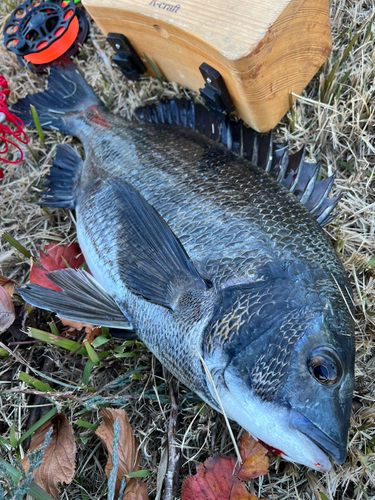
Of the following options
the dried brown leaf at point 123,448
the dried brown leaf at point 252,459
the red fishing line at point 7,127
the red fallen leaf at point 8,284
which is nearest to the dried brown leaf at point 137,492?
the dried brown leaf at point 123,448

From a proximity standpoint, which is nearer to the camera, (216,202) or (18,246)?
(216,202)

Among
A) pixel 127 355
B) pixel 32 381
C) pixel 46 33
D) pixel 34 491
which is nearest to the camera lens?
pixel 34 491

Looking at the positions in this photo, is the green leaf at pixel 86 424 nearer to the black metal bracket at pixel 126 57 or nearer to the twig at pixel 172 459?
the twig at pixel 172 459

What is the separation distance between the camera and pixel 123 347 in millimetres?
2045

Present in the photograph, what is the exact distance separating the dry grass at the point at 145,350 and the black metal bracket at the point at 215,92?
1.44ft

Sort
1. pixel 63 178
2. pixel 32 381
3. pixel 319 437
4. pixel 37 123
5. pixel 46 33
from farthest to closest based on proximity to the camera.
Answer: pixel 46 33 < pixel 37 123 < pixel 63 178 < pixel 32 381 < pixel 319 437

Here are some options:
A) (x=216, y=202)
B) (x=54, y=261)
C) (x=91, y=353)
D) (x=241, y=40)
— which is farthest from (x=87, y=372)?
(x=241, y=40)

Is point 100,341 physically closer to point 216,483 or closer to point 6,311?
point 6,311

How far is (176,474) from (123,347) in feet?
2.08

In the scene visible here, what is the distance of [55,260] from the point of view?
229cm

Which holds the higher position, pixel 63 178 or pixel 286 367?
pixel 63 178

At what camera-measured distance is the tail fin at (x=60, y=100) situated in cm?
268

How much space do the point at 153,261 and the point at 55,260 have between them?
2.74 feet

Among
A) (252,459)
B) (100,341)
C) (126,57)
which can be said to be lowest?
(252,459)
